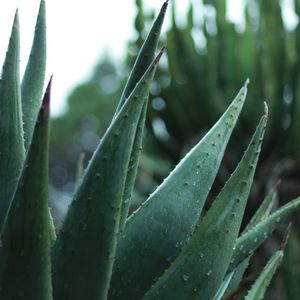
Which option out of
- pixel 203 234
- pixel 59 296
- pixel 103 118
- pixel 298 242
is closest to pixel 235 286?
pixel 203 234

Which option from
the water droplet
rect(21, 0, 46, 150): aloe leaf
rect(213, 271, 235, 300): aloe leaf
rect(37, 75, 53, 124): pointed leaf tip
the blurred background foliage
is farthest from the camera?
the blurred background foliage

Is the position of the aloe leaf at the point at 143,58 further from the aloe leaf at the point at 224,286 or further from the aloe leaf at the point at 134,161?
the aloe leaf at the point at 224,286

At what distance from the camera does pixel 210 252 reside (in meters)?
1.12

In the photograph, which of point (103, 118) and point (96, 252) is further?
point (103, 118)

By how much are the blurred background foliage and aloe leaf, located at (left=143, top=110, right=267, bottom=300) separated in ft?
10.1

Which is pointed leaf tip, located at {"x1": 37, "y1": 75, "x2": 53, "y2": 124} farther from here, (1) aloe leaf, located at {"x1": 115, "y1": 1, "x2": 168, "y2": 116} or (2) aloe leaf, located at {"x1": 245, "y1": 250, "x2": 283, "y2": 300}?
(2) aloe leaf, located at {"x1": 245, "y1": 250, "x2": 283, "y2": 300}

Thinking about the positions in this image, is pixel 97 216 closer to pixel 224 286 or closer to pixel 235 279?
pixel 224 286

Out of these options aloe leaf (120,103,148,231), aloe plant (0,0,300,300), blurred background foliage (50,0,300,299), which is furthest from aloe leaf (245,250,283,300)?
blurred background foliage (50,0,300,299)

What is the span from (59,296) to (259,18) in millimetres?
3622

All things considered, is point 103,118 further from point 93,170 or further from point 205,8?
point 93,170

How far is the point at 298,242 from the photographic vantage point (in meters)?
4.34

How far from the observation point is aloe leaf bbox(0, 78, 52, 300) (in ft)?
3.17

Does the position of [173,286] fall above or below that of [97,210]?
below

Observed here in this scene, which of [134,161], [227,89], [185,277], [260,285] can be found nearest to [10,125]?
[134,161]
